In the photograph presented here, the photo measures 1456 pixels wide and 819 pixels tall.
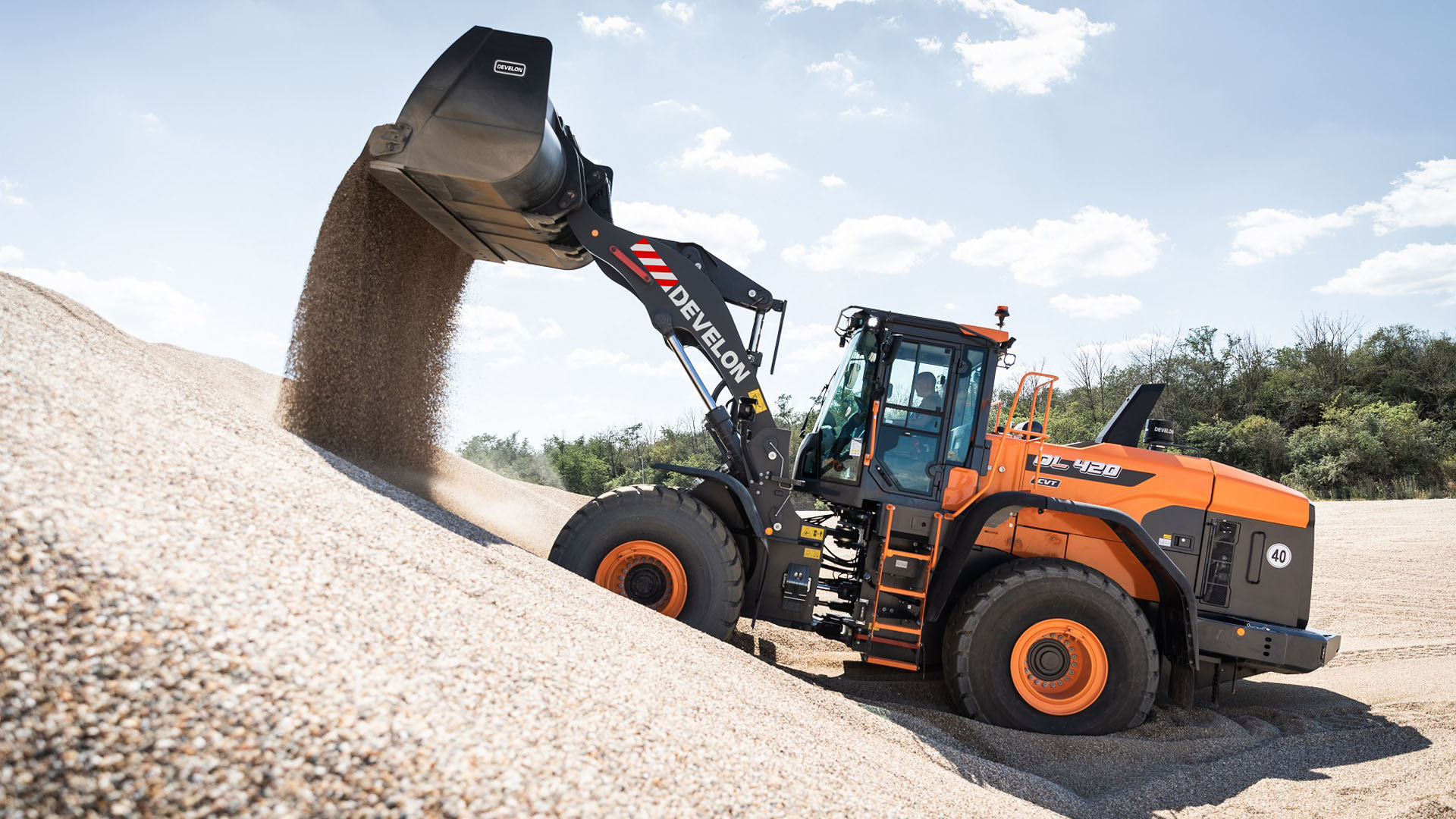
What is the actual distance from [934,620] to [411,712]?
4.09m

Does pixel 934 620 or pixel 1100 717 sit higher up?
pixel 934 620

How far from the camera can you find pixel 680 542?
5984 mm

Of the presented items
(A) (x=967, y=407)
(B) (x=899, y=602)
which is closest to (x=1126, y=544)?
(A) (x=967, y=407)

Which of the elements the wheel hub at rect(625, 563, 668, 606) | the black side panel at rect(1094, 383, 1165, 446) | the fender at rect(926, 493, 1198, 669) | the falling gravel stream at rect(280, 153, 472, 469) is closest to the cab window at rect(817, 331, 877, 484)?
the fender at rect(926, 493, 1198, 669)

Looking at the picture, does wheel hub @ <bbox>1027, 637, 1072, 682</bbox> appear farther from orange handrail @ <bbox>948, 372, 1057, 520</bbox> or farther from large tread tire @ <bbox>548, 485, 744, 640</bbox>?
large tread tire @ <bbox>548, 485, 744, 640</bbox>

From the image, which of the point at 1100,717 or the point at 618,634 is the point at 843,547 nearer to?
the point at 1100,717

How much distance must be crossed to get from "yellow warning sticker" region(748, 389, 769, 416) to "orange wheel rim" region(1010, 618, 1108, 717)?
7.61 feet

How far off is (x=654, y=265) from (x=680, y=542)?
205 centimetres

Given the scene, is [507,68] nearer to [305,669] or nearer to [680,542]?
[680,542]

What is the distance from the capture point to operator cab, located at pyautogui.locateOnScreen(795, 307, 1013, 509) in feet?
20.1

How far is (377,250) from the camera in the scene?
7156mm

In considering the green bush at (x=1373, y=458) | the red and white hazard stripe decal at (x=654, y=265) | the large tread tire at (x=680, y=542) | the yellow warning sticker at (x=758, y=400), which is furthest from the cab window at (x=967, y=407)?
the green bush at (x=1373, y=458)

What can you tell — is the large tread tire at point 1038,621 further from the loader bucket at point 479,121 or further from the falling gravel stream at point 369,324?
the falling gravel stream at point 369,324

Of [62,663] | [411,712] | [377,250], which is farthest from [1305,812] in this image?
[377,250]
